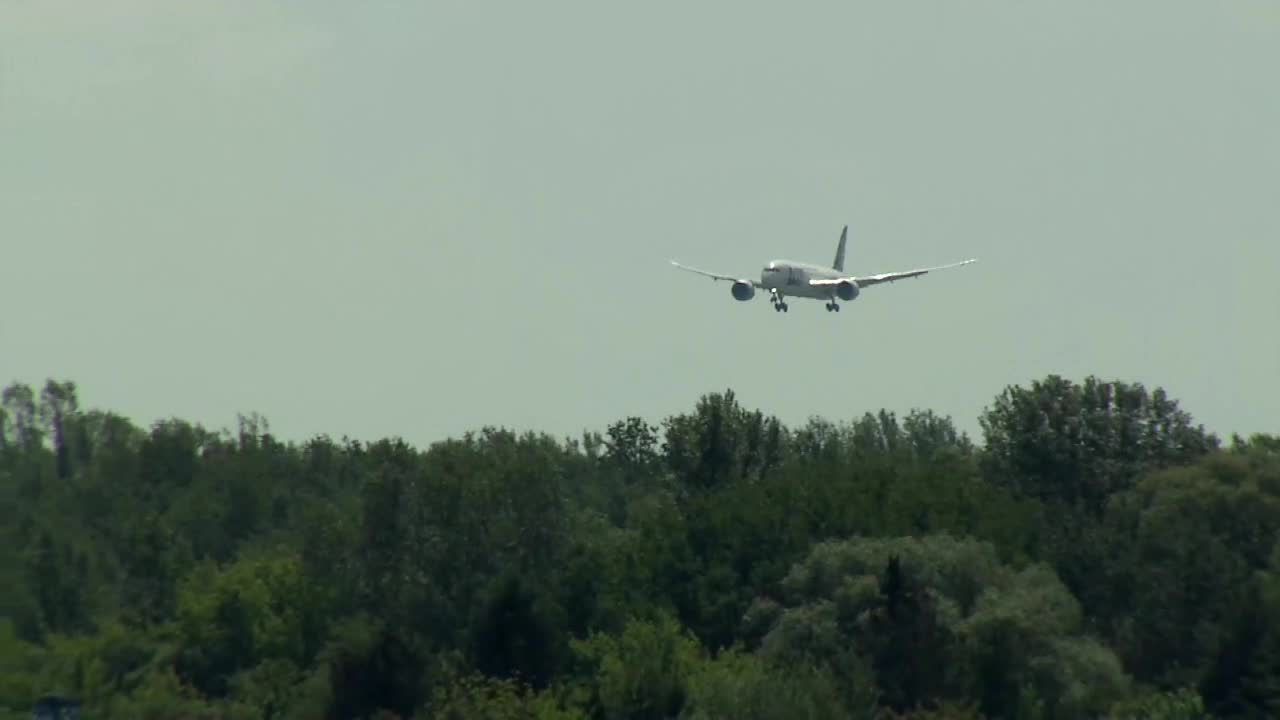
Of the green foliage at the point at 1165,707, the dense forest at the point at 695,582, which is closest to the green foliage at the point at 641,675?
the dense forest at the point at 695,582

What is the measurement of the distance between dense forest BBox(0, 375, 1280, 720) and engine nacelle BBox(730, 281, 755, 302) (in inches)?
392

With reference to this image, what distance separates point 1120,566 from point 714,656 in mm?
17235

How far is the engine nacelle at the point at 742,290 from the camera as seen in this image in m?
85.4

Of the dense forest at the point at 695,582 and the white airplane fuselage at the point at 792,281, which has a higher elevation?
the white airplane fuselage at the point at 792,281

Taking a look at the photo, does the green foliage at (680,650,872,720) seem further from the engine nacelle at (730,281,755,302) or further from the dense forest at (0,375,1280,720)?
the engine nacelle at (730,281,755,302)

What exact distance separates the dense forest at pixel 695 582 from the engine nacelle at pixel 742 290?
9957 mm

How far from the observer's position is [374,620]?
8106 cm

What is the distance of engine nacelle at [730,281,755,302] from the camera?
280ft

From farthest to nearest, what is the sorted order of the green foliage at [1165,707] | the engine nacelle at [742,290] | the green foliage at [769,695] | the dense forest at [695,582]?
the engine nacelle at [742,290]
the dense forest at [695,582]
the green foliage at [1165,707]
the green foliage at [769,695]

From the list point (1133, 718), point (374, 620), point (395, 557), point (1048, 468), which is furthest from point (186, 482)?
point (1133, 718)

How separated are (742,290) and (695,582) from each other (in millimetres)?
12980

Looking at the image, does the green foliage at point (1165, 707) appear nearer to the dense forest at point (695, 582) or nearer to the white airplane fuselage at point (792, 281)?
the dense forest at point (695, 582)

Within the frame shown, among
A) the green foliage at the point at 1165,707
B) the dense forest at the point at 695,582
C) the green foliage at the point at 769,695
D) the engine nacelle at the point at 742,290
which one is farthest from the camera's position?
the engine nacelle at the point at 742,290

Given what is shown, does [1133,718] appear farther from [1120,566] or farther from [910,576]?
[1120,566]
